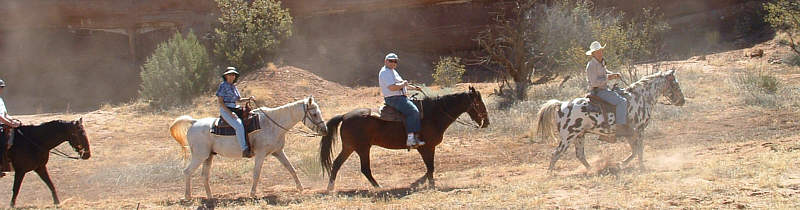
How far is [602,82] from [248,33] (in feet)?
68.2

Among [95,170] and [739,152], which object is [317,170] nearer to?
[95,170]

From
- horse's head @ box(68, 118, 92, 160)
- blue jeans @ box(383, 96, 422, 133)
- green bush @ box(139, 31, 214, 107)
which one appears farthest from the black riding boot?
green bush @ box(139, 31, 214, 107)

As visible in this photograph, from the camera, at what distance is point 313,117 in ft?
37.0

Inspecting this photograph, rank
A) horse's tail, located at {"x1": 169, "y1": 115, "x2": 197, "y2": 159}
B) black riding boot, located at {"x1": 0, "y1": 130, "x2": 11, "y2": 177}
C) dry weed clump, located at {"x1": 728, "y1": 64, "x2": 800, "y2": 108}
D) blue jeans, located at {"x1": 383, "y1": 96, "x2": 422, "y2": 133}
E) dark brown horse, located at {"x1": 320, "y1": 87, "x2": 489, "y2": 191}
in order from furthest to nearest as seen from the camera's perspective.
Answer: dry weed clump, located at {"x1": 728, "y1": 64, "x2": 800, "y2": 108}
horse's tail, located at {"x1": 169, "y1": 115, "x2": 197, "y2": 159}
black riding boot, located at {"x1": 0, "y1": 130, "x2": 11, "y2": 177}
dark brown horse, located at {"x1": 320, "y1": 87, "x2": 489, "y2": 191}
blue jeans, located at {"x1": 383, "y1": 96, "x2": 422, "y2": 133}

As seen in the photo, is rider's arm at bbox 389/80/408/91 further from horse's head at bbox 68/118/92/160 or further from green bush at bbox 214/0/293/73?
green bush at bbox 214/0/293/73

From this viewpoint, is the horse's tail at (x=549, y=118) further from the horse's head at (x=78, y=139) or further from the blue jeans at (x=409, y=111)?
the horse's head at (x=78, y=139)

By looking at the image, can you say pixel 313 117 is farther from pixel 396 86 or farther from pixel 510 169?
pixel 510 169

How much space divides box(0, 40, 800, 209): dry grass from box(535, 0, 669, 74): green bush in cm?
155

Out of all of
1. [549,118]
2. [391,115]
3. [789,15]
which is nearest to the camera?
[391,115]

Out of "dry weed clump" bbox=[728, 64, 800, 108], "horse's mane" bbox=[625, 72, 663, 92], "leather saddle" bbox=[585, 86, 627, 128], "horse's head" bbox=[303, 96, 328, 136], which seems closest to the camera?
"horse's head" bbox=[303, 96, 328, 136]

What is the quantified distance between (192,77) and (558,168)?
57.9ft

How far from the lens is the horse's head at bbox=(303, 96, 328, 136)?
442 inches

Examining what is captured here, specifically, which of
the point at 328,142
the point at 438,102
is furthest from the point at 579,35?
the point at 328,142

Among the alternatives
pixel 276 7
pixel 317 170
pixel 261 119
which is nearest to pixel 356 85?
pixel 276 7
